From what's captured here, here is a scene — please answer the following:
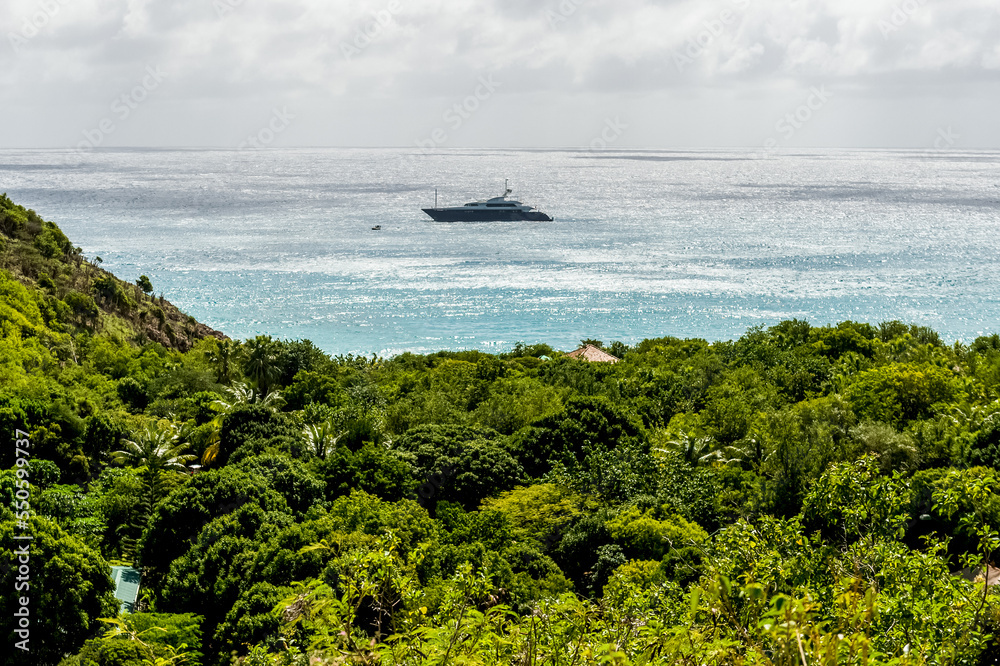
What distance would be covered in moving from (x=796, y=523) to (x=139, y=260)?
117 metres

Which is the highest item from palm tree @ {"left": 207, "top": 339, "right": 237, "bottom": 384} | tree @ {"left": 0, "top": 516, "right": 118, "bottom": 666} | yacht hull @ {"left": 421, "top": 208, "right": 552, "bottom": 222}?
yacht hull @ {"left": 421, "top": 208, "right": 552, "bottom": 222}

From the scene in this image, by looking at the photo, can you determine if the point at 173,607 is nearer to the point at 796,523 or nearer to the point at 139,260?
the point at 796,523

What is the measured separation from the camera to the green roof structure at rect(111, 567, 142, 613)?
2311 cm

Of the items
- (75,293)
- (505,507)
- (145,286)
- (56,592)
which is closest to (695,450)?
(505,507)

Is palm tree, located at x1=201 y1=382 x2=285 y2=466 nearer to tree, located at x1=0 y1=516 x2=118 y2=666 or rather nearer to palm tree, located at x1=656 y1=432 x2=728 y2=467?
tree, located at x1=0 y1=516 x2=118 y2=666

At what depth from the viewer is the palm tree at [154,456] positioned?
29.9m

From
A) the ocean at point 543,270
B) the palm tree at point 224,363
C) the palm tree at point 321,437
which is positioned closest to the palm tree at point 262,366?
the palm tree at point 224,363

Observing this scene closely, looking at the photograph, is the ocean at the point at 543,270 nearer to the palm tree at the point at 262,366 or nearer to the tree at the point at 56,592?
the palm tree at the point at 262,366

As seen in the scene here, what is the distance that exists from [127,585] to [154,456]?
9.10 meters

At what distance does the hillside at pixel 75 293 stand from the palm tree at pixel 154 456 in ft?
98.3

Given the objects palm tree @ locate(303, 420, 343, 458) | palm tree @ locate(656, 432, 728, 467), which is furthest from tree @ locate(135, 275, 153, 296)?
palm tree @ locate(656, 432, 728, 467)

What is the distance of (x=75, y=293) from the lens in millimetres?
64250

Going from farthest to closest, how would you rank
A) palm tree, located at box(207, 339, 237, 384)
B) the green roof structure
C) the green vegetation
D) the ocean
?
the ocean < palm tree, located at box(207, 339, 237, 384) < the green roof structure < the green vegetation

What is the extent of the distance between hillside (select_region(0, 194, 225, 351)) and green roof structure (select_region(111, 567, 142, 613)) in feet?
129
